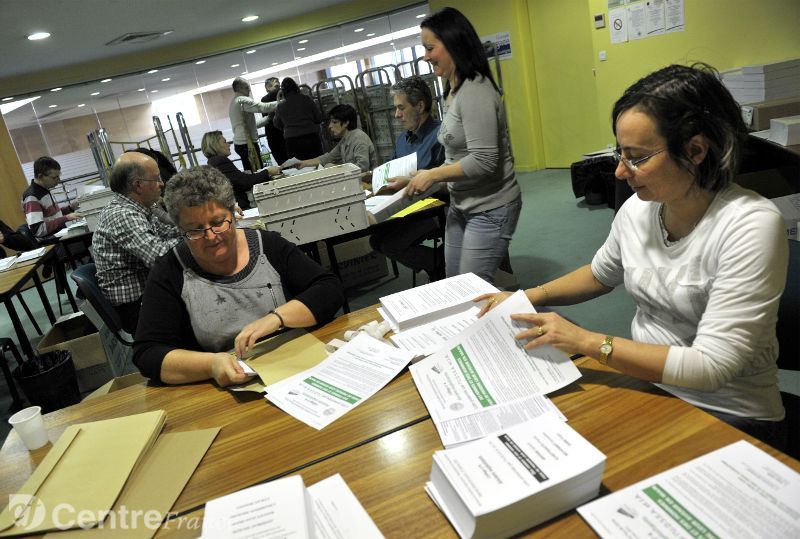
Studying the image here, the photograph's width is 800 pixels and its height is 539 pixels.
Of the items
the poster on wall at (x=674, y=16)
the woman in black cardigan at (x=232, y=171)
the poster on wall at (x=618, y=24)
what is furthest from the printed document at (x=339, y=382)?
the poster on wall at (x=618, y=24)

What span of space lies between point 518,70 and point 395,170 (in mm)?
4364

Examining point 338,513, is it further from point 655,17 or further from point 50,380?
point 655,17

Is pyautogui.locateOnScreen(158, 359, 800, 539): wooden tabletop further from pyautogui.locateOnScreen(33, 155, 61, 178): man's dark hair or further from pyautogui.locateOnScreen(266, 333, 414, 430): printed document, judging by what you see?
pyautogui.locateOnScreen(33, 155, 61, 178): man's dark hair

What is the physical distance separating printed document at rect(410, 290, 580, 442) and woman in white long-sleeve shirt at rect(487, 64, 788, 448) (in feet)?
0.14

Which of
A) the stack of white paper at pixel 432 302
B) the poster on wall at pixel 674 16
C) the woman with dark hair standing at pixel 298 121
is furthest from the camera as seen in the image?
the woman with dark hair standing at pixel 298 121

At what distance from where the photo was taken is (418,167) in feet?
11.4

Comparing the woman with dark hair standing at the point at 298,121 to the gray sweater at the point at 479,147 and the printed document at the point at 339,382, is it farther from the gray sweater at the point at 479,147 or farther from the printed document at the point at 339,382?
the printed document at the point at 339,382

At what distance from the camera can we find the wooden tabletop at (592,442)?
88cm

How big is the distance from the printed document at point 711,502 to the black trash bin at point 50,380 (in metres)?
3.27

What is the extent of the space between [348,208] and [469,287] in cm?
129

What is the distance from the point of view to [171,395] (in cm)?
150

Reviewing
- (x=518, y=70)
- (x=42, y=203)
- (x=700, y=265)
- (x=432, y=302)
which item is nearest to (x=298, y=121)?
(x=42, y=203)

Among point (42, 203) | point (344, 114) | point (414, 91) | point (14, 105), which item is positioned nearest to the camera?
point (414, 91)

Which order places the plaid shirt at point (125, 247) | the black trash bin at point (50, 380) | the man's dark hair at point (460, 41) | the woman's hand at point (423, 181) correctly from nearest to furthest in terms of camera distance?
the man's dark hair at point (460, 41), the woman's hand at point (423, 181), the plaid shirt at point (125, 247), the black trash bin at point (50, 380)
